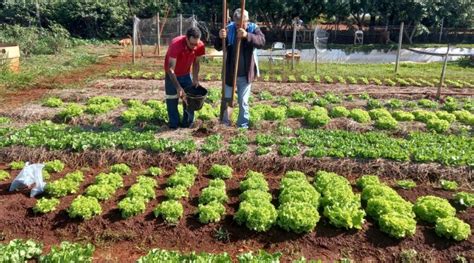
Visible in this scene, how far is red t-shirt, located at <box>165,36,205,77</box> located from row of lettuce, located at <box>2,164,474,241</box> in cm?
248

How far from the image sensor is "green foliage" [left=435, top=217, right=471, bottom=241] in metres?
5.07

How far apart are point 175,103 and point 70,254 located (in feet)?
15.1

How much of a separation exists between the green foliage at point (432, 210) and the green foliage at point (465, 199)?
53cm

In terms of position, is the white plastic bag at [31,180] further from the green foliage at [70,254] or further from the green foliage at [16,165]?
the green foliage at [70,254]

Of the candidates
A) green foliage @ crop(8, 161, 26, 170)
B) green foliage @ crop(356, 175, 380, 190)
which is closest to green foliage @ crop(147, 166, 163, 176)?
green foliage @ crop(8, 161, 26, 170)

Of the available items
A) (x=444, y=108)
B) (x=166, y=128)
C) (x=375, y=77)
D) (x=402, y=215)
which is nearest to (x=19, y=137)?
(x=166, y=128)

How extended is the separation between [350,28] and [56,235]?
1356 inches

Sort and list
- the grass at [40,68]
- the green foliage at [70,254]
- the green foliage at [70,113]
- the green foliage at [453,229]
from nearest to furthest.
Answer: the green foliage at [70,254]
the green foliage at [453,229]
the green foliage at [70,113]
the grass at [40,68]

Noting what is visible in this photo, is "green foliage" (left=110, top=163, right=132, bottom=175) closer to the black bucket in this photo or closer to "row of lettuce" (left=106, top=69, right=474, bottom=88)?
the black bucket

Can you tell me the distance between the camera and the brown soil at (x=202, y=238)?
4953mm

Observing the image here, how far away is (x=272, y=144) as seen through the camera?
7.99 meters

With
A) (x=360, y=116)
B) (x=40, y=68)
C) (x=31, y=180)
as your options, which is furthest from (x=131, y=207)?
(x=40, y=68)

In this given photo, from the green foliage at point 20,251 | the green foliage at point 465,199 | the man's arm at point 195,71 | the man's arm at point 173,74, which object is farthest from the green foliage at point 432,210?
the green foliage at point 20,251

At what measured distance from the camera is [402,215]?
5289mm
